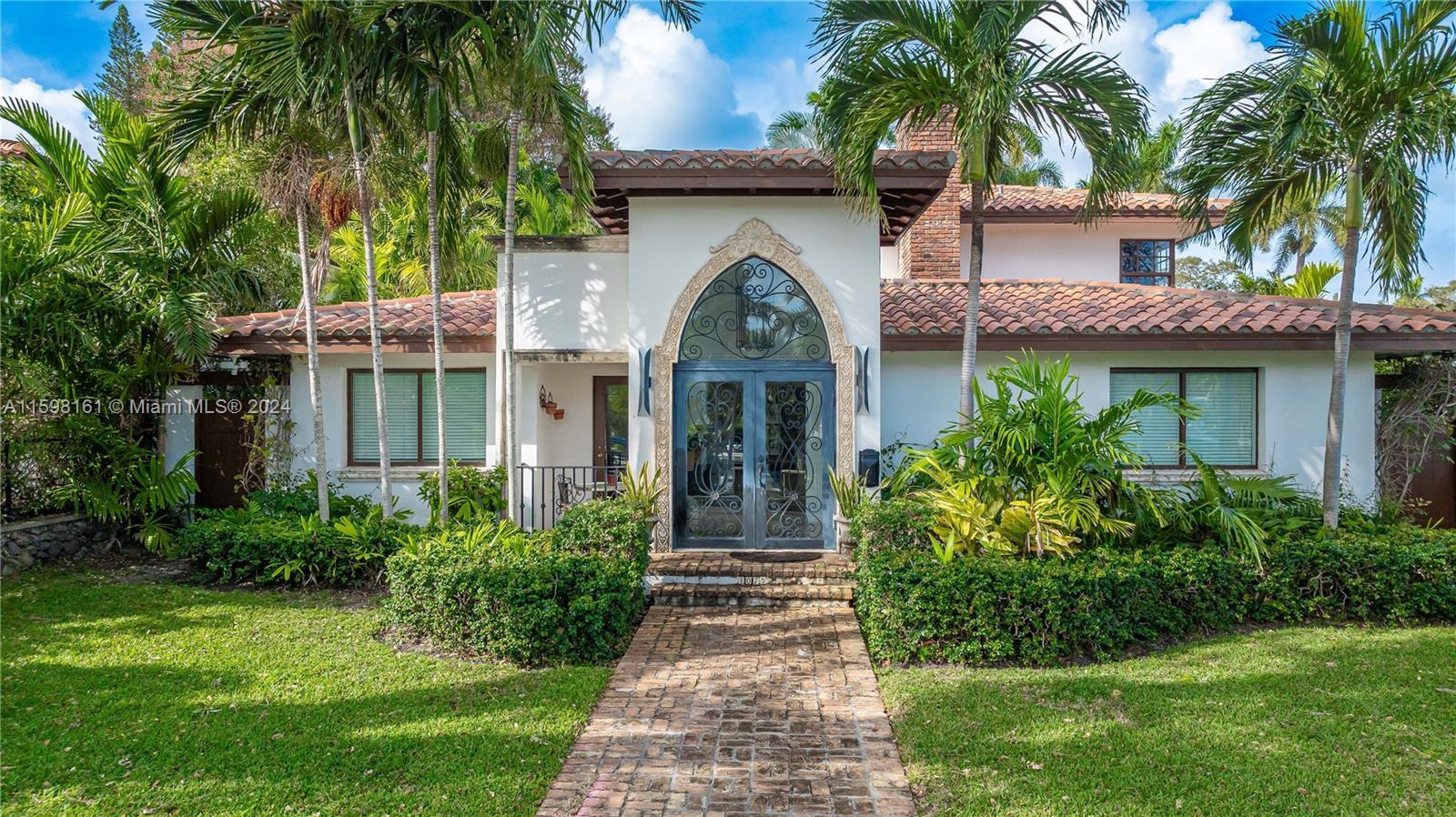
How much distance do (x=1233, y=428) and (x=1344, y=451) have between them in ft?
4.42

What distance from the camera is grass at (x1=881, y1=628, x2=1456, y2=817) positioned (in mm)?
4316

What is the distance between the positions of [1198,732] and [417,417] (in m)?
10.2

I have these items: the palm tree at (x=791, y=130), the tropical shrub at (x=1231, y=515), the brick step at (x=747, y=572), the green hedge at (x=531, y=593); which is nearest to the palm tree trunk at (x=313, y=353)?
the green hedge at (x=531, y=593)

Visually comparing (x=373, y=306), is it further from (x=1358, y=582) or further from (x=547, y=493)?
(x=1358, y=582)

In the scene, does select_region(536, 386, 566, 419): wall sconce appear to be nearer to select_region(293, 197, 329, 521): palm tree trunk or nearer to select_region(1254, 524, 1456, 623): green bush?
select_region(293, 197, 329, 521): palm tree trunk

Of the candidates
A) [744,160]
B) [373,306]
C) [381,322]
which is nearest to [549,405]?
[381,322]

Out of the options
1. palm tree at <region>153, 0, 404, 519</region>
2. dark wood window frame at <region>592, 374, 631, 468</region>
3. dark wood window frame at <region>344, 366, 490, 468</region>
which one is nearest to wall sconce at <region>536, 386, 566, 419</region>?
dark wood window frame at <region>592, 374, 631, 468</region>

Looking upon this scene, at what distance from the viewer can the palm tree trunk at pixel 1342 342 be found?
8.22 metres

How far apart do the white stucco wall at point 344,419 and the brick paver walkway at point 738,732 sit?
518 cm

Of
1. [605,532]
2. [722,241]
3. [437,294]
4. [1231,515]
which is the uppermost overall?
[722,241]

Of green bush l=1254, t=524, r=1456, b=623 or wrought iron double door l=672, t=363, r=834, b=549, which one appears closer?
green bush l=1254, t=524, r=1456, b=623

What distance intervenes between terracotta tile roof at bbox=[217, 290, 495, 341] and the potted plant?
17.6 feet

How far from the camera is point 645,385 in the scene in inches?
366

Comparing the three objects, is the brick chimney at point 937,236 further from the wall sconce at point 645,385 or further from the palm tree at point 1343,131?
the wall sconce at point 645,385
